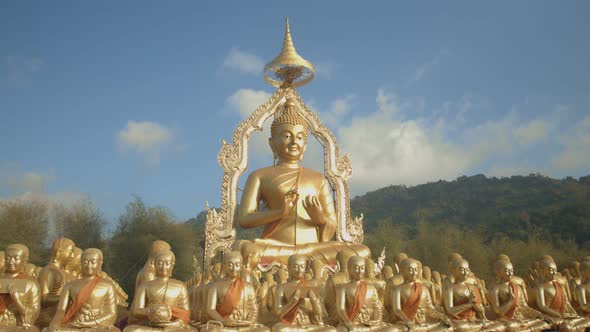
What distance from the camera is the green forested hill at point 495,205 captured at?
22.0 meters

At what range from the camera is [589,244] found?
19297 millimetres

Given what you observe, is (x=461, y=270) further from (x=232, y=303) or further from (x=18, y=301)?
(x=18, y=301)

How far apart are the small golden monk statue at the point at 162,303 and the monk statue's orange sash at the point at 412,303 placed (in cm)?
219

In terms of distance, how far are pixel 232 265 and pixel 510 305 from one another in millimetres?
3231

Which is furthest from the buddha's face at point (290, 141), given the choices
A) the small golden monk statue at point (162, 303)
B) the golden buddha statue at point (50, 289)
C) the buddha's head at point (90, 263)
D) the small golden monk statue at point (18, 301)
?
the small golden monk statue at point (18, 301)

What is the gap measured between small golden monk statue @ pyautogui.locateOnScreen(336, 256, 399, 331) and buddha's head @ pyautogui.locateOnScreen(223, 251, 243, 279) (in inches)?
40.2

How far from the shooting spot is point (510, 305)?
6.36 meters

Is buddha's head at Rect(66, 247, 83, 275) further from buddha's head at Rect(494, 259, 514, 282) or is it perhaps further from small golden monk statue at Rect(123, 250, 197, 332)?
buddha's head at Rect(494, 259, 514, 282)

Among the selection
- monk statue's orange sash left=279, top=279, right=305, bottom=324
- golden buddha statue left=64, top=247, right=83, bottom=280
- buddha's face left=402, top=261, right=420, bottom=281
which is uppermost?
golden buddha statue left=64, top=247, right=83, bottom=280

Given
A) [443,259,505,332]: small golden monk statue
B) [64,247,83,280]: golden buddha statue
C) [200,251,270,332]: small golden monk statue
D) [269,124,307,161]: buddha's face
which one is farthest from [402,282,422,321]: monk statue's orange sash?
[269,124,307,161]: buddha's face

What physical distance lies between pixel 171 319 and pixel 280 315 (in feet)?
3.36

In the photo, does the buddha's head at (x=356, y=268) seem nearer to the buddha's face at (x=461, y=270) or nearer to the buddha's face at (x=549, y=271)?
the buddha's face at (x=461, y=270)

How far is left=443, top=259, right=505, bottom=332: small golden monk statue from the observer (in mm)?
5953

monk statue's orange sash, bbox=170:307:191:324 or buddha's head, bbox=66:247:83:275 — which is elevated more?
buddha's head, bbox=66:247:83:275
